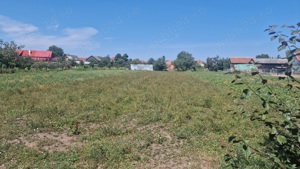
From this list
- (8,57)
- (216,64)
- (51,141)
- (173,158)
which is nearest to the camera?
(173,158)

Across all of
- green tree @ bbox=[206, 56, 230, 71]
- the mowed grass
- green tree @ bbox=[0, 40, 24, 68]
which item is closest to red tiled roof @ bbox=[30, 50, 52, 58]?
green tree @ bbox=[0, 40, 24, 68]

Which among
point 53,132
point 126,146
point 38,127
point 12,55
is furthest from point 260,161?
point 12,55

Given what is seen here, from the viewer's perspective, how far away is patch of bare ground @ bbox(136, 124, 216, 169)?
15.2 feet

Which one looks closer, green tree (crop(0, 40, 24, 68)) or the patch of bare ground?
the patch of bare ground

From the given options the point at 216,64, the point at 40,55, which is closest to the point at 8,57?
the point at 40,55

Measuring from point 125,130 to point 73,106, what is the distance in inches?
156

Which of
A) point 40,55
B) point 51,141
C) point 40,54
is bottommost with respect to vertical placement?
point 51,141

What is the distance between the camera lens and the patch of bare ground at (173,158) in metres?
4.63

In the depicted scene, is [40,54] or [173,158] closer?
[173,158]

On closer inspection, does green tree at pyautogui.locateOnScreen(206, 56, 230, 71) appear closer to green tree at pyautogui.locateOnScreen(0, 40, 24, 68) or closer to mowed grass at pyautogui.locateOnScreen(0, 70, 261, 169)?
green tree at pyautogui.locateOnScreen(0, 40, 24, 68)

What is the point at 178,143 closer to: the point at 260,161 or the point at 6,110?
the point at 260,161

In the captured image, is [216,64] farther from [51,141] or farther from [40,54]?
[51,141]

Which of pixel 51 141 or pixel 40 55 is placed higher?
pixel 40 55

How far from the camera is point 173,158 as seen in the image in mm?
5000
